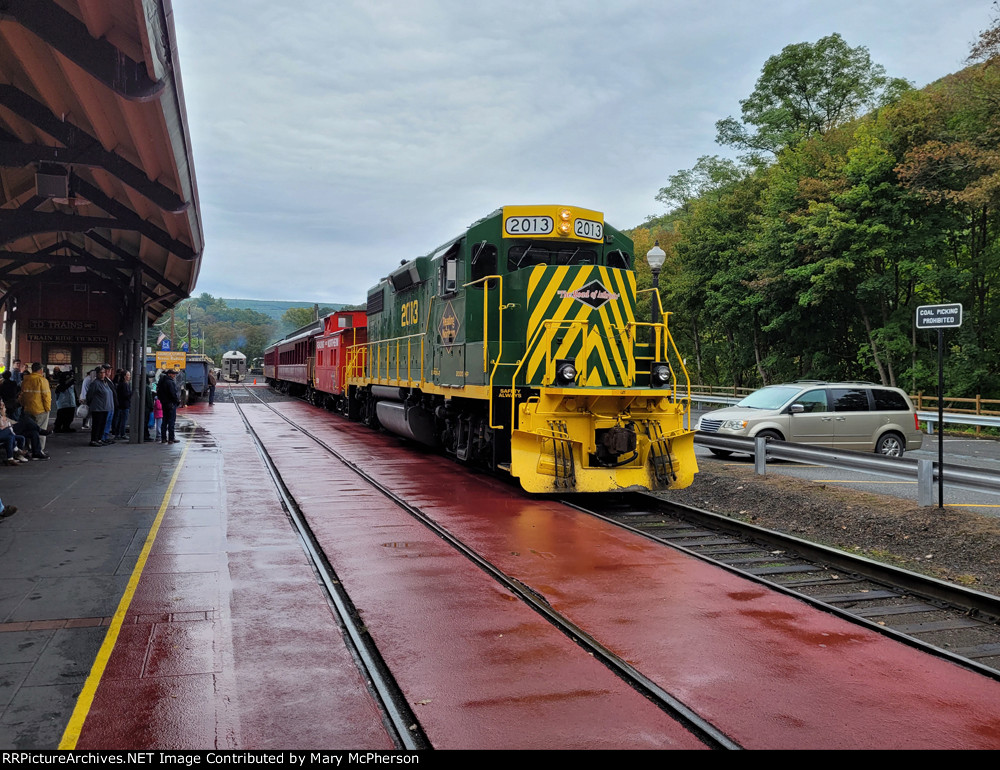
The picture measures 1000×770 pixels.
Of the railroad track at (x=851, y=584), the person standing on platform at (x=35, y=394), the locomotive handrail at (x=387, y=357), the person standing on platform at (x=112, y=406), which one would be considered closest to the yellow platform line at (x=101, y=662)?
the railroad track at (x=851, y=584)

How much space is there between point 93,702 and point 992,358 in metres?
28.3

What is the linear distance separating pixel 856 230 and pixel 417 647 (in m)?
25.6

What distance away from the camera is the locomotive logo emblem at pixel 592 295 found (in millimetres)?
9734

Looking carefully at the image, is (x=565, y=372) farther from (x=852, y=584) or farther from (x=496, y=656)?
(x=496, y=656)

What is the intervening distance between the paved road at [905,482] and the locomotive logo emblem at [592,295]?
3748mm

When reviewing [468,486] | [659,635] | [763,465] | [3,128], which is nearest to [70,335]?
[3,128]

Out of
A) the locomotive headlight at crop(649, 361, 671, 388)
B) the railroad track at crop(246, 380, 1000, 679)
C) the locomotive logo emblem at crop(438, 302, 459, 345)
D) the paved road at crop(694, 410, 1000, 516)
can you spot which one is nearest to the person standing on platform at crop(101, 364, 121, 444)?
the locomotive logo emblem at crop(438, 302, 459, 345)

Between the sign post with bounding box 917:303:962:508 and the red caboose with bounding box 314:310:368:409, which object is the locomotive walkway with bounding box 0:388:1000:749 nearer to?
the sign post with bounding box 917:303:962:508

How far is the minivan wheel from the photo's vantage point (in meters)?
13.9

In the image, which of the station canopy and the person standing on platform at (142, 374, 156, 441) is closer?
the station canopy

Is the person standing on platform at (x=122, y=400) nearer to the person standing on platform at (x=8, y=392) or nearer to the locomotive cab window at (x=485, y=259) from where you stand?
the person standing on platform at (x=8, y=392)

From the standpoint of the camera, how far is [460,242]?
10945 millimetres

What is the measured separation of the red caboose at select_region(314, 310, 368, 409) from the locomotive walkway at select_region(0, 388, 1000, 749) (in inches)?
548
